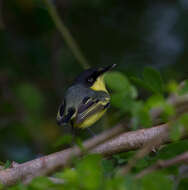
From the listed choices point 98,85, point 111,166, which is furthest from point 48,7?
point 111,166

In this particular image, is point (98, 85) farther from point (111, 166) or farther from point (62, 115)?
point (111, 166)

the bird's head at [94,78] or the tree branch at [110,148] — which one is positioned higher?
the tree branch at [110,148]

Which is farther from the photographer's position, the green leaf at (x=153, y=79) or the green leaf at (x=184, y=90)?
the green leaf at (x=153, y=79)

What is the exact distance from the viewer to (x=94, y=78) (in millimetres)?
3564

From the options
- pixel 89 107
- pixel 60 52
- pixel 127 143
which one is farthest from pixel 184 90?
pixel 60 52

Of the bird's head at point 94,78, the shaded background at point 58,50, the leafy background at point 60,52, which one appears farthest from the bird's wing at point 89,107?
the shaded background at point 58,50

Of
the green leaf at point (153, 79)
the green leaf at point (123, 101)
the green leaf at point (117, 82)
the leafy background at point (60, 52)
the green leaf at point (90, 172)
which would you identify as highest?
the green leaf at point (117, 82)

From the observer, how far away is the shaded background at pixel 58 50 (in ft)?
15.4

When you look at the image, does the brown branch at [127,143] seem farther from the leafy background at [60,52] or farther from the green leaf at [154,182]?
the leafy background at [60,52]

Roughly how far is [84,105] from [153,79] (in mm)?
1703

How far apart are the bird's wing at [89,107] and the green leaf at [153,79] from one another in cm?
156

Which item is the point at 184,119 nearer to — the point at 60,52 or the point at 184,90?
the point at 184,90

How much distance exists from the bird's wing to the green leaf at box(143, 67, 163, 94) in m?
1.56

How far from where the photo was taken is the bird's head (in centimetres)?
354
